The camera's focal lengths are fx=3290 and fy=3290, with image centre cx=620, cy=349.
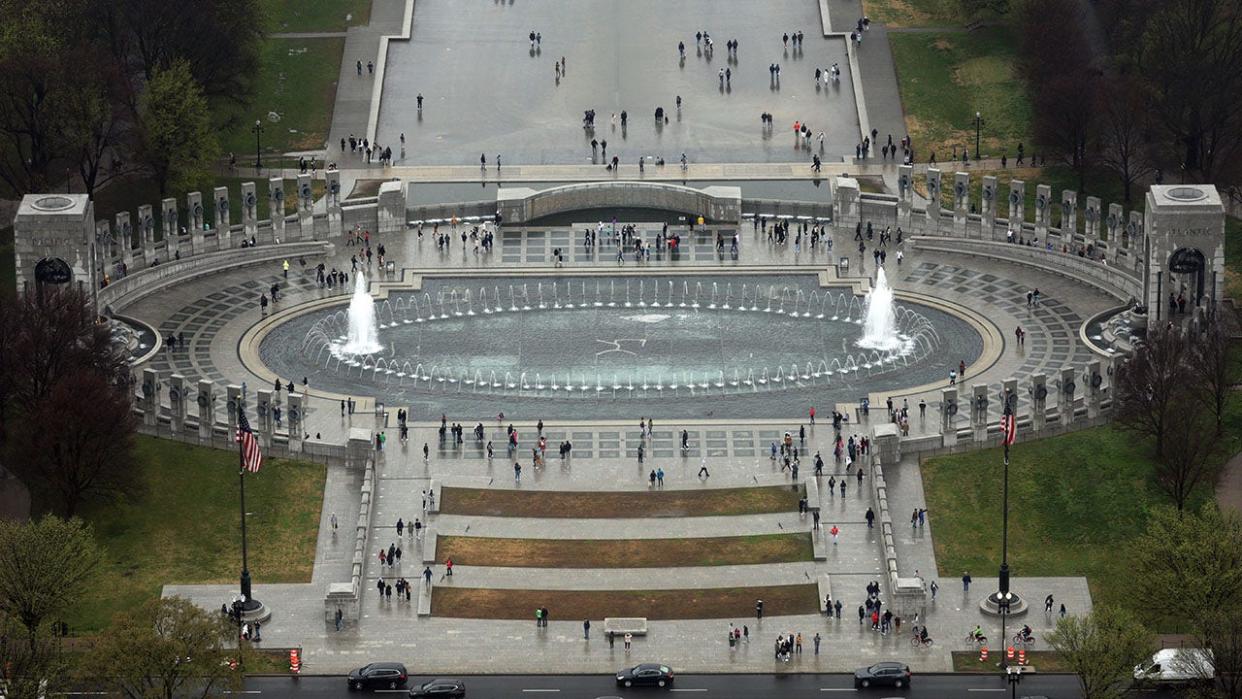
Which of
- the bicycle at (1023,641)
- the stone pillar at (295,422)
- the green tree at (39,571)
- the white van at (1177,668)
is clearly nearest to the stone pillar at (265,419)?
the stone pillar at (295,422)

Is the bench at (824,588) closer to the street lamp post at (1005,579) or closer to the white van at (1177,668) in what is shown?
the street lamp post at (1005,579)

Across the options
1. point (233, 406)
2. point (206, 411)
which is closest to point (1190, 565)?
point (233, 406)

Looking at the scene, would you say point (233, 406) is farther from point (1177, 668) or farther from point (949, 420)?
point (1177, 668)

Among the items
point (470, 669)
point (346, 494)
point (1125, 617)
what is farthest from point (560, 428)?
point (1125, 617)

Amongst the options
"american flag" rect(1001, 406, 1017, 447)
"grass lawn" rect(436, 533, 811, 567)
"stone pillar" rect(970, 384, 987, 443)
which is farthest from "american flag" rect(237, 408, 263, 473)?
"stone pillar" rect(970, 384, 987, 443)

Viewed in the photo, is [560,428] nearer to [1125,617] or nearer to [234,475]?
[234,475]

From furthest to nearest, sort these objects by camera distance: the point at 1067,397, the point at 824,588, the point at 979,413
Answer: the point at 1067,397, the point at 979,413, the point at 824,588
